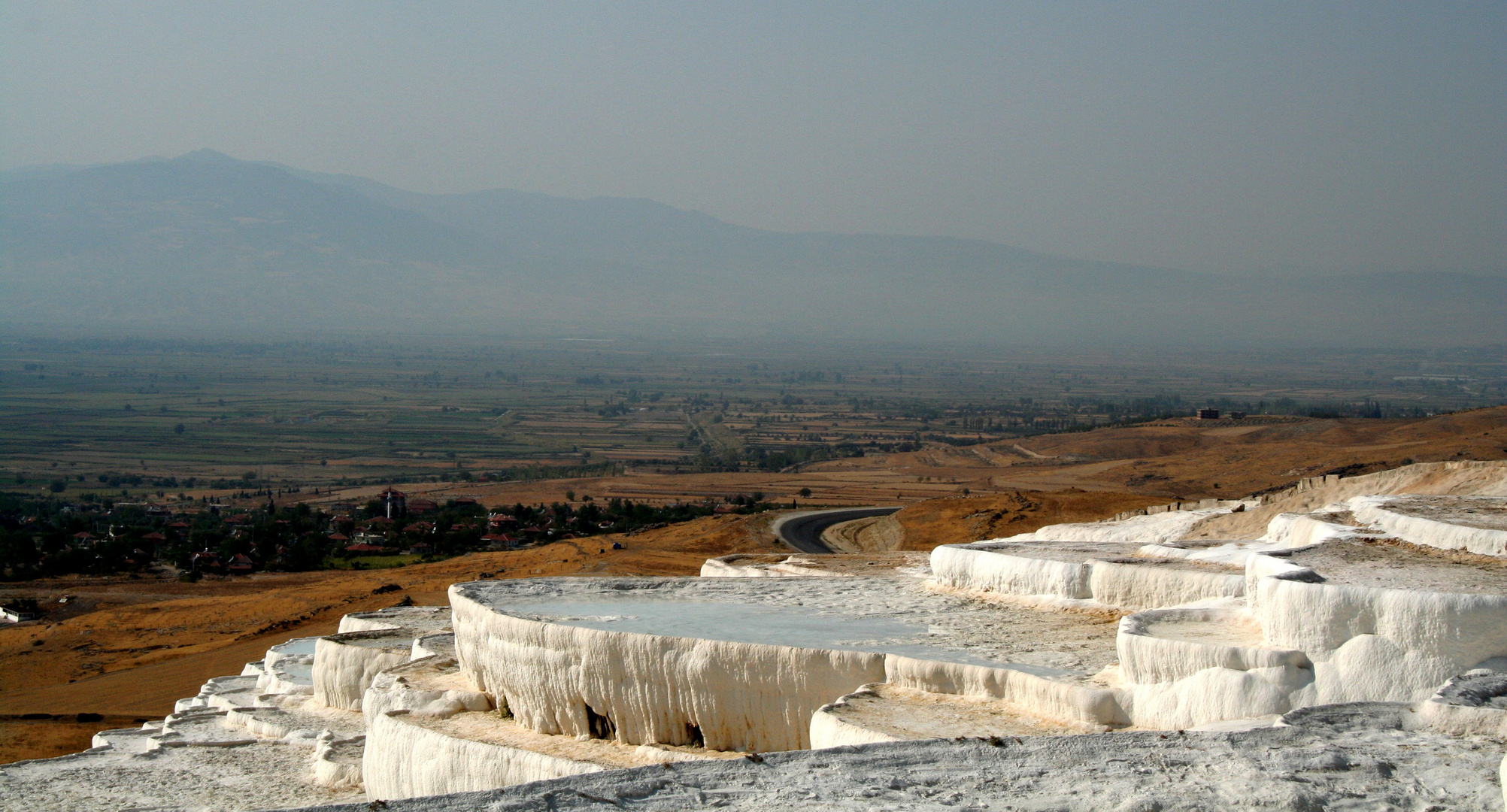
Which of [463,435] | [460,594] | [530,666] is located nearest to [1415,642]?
[530,666]

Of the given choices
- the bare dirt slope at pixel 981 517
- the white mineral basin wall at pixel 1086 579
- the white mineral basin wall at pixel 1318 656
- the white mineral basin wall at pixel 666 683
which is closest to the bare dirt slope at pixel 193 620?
the bare dirt slope at pixel 981 517

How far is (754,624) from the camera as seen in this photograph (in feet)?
50.1

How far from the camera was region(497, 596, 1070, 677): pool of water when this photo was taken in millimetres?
13750

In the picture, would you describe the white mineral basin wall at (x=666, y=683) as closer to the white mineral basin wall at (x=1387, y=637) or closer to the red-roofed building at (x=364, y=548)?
the white mineral basin wall at (x=1387, y=637)

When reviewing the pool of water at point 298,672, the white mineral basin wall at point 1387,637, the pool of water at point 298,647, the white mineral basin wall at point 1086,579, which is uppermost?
the white mineral basin wall at point 1387,637

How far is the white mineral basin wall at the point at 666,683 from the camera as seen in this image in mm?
13291

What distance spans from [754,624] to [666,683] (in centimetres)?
177

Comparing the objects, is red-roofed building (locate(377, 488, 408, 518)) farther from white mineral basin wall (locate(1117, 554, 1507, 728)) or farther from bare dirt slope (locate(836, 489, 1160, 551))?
white mineral basin wall (locate(1117, 554, 1507, 728))

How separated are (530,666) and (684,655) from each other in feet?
6.58

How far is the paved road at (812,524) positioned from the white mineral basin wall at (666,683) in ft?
76.2

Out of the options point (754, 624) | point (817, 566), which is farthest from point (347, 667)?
point (817, 566)

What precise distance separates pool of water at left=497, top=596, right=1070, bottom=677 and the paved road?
2113 cm

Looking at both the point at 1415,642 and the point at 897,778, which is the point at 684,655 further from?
the point at 1415,642

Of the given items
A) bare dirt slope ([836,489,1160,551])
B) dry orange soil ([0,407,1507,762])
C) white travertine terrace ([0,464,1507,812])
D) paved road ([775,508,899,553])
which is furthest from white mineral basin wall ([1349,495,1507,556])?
paved road ([775,508,899,553])
